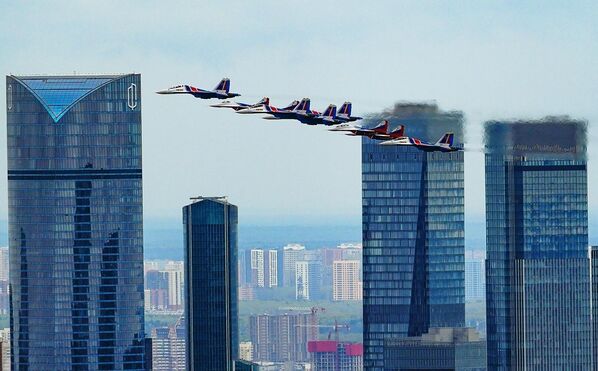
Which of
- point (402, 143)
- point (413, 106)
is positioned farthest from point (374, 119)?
point (402, 143)

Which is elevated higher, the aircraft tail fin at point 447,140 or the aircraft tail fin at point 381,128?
the aircraft tail fin at point 381,128

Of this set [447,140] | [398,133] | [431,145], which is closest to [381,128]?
[398,133]

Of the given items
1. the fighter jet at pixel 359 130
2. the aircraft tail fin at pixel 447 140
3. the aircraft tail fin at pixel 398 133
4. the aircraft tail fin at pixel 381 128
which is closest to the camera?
the fighter jet at pixel 359 130

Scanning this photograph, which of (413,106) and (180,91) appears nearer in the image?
(180,91)

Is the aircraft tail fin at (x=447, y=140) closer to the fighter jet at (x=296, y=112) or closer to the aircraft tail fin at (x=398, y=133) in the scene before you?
the aircraft tail fin at (x=398, y=133)

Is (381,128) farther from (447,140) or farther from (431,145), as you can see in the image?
(447,140)

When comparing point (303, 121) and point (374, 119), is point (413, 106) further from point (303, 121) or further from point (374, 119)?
point (303, 121)

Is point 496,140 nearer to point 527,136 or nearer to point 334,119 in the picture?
point 527,136
